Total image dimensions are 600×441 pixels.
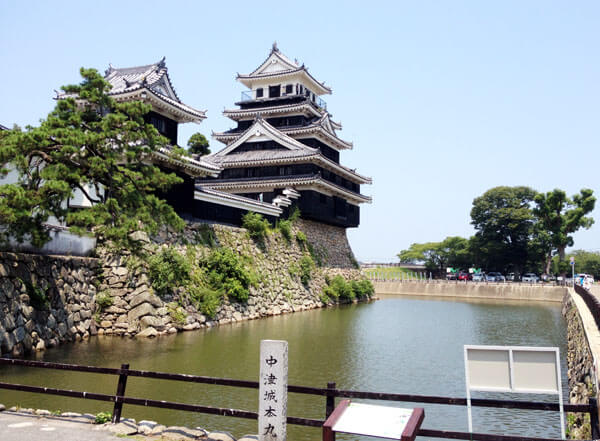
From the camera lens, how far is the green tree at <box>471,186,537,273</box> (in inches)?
2196

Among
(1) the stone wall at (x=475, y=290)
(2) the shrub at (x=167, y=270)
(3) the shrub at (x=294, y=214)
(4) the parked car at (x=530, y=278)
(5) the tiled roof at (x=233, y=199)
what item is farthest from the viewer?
(4) the parked car at (x=530, y=278)

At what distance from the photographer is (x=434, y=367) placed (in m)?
14.4

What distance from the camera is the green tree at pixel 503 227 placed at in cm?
5578

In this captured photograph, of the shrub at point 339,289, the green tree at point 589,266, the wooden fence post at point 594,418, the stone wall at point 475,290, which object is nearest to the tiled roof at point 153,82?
the shrub at point 339,289

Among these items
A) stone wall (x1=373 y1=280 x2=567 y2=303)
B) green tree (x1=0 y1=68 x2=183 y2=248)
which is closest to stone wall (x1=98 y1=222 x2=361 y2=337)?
green tree (x1=0 y1=68 x2=183 y2=248)

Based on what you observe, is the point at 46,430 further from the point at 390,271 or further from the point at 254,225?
the point at 390,271

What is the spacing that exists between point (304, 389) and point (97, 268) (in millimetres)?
14313

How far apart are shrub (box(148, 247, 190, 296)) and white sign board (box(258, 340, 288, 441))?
1384 cm

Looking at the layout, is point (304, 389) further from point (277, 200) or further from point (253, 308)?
point (277, 200)

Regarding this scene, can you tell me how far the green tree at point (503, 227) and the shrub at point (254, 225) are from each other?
35892 millimetres

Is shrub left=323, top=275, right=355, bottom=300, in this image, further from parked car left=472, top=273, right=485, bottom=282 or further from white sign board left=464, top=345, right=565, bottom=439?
white sign board left=464, top=345, right=565, bottom=439

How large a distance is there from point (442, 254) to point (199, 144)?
1619 inches

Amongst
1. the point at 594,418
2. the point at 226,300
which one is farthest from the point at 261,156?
the point at 594,418

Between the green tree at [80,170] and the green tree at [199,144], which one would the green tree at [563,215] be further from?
the green tree at [80,170]
